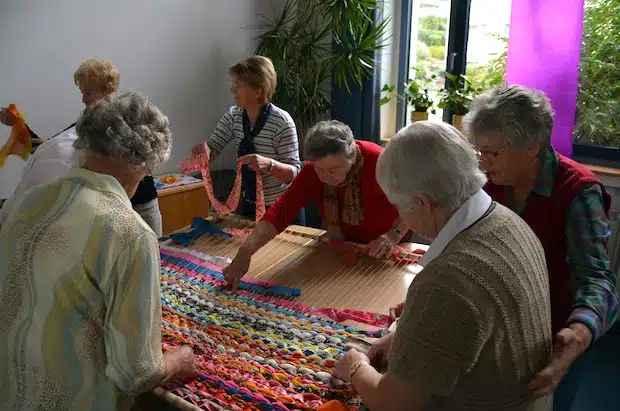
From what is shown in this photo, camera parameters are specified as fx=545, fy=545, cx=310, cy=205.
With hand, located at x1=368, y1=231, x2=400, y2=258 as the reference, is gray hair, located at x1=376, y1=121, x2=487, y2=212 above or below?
above

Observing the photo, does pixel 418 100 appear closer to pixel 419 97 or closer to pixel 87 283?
pixel 419 97

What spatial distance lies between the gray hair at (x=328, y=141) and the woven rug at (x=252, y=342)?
0.53 m

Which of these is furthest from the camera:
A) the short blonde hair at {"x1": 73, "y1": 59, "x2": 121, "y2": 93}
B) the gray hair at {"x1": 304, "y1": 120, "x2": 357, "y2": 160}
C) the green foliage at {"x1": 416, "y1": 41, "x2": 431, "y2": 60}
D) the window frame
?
the green foliage at {"x1": 416, "y1": 41, "x2": 431, "y2": 60}

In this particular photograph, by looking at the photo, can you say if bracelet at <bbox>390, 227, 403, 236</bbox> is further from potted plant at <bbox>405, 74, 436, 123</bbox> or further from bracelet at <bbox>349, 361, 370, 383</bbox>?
potted plant at <bbox>405, 74, 436, 123</bbox>

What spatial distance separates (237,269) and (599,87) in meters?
2.58

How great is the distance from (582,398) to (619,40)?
202 centimetres

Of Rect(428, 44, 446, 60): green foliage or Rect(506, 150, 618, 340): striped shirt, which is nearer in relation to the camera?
Rect(506, 150, 618, 340): striped shirt

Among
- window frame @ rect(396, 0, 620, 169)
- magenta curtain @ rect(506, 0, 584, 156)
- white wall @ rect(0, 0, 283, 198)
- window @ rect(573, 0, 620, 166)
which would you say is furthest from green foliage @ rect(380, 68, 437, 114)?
white wall @ rect(0, 0, 283, 198)

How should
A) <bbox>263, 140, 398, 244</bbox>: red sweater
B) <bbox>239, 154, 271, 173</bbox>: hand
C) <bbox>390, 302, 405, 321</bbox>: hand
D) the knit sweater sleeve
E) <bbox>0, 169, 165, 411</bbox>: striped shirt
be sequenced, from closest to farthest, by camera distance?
the knit sweater sleeve
<bbox>0, 169, 165, 411</bbox>: striped shirt
<bbox>390, 302, 405, 321</bbox>: hand
<bbox>263, 140, 398, 244</bbox>: red sweater
<bbox>239, 154, 271, 173</bbox>: hand

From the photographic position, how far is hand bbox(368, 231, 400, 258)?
6.78 feet

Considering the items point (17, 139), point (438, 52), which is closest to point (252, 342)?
point (17, 139)

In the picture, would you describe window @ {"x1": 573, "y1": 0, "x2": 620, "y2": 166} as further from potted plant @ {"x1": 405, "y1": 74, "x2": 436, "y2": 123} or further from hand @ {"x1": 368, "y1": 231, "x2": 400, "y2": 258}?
hand @ {"x1": 368, "y1": 231, "x2": 400, "y2": 258}

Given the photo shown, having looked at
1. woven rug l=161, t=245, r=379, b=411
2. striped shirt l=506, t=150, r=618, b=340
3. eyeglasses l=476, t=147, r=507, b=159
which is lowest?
woven rug l=161, t=245, r=379, b=411

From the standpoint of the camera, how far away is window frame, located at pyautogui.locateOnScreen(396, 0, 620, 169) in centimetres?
333
